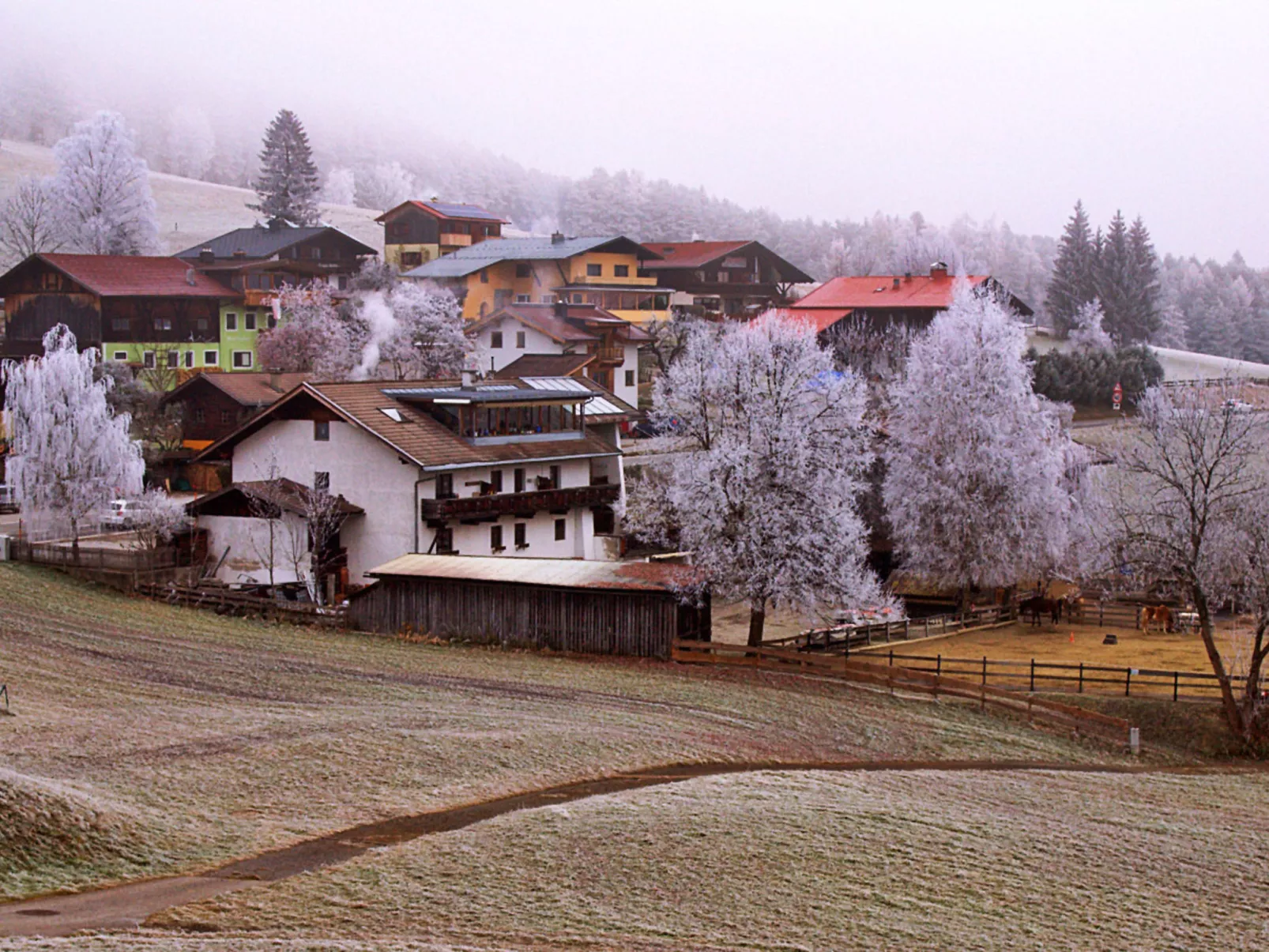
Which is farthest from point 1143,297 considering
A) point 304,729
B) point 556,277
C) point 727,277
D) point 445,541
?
point 304,729

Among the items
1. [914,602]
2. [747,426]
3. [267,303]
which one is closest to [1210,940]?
[747,426]

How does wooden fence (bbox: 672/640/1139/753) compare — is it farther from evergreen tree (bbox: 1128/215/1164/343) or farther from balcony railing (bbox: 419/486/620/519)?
evergreen tree (bbox: 1128/215/1164/343)

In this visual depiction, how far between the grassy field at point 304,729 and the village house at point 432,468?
23.2 ft

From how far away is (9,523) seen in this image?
2516 inches

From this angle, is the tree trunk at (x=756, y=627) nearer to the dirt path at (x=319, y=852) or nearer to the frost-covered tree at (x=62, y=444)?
the dirt path at (x=319, y=852)

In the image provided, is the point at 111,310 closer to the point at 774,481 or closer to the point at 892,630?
the point at 774,481

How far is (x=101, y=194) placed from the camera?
435 feet

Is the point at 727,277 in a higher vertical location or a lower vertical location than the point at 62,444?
higher

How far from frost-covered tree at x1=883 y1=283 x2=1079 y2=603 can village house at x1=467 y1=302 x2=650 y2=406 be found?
122 feet

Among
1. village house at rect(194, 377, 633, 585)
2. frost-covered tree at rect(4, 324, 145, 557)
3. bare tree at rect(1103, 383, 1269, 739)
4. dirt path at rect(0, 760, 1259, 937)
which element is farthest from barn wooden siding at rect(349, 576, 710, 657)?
frost-covered tree at rect(4, 324, 145, 557)

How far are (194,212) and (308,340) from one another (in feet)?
295

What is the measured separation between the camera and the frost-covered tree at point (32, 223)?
132625mm

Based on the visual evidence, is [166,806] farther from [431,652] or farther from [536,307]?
[536,307]

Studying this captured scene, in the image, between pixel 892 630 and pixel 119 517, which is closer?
pixel 892 630
